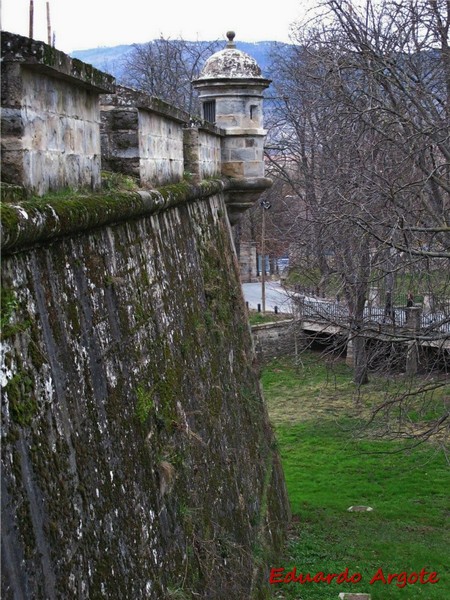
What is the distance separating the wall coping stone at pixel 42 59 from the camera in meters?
4.44

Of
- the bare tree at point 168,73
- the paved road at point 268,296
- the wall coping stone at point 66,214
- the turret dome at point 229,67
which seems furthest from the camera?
the bare tree at point 168,73

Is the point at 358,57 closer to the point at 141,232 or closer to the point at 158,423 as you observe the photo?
the point at 141,232

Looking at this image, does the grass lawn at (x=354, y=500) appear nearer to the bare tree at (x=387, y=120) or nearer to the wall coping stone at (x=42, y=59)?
the bare tree at (x=387, y=120)

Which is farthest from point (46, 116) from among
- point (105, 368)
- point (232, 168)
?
point (232, 168)

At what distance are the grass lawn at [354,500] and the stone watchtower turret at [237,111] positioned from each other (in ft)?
9.60

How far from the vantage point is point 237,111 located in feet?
50.3

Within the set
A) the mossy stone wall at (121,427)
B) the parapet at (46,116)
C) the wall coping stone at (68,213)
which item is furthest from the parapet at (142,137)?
the parapet at (46,116)

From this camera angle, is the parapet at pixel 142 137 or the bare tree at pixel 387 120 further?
the bare tree at pixel 387 120

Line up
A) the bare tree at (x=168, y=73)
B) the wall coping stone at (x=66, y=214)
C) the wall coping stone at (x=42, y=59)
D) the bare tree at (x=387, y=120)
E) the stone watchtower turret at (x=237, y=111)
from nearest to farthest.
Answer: the wall coping stone at (x=66, y=214), the wall coping stone at (x=42, y=59), the bare tree at (x=387, y=120), the stone watchtower turret at (x=237, y=111), the bare tree at (x=168, y=73)

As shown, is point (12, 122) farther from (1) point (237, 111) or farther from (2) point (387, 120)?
(1) point (237, 111)

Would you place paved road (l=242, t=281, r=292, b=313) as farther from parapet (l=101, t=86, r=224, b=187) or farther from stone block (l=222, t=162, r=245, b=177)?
parapet (l=101, t=86, r=224, b=187)

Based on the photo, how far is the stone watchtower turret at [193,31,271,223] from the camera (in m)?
15.2

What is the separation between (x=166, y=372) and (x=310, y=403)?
19351 millimetres

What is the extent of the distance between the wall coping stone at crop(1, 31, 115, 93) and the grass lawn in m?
7.02
